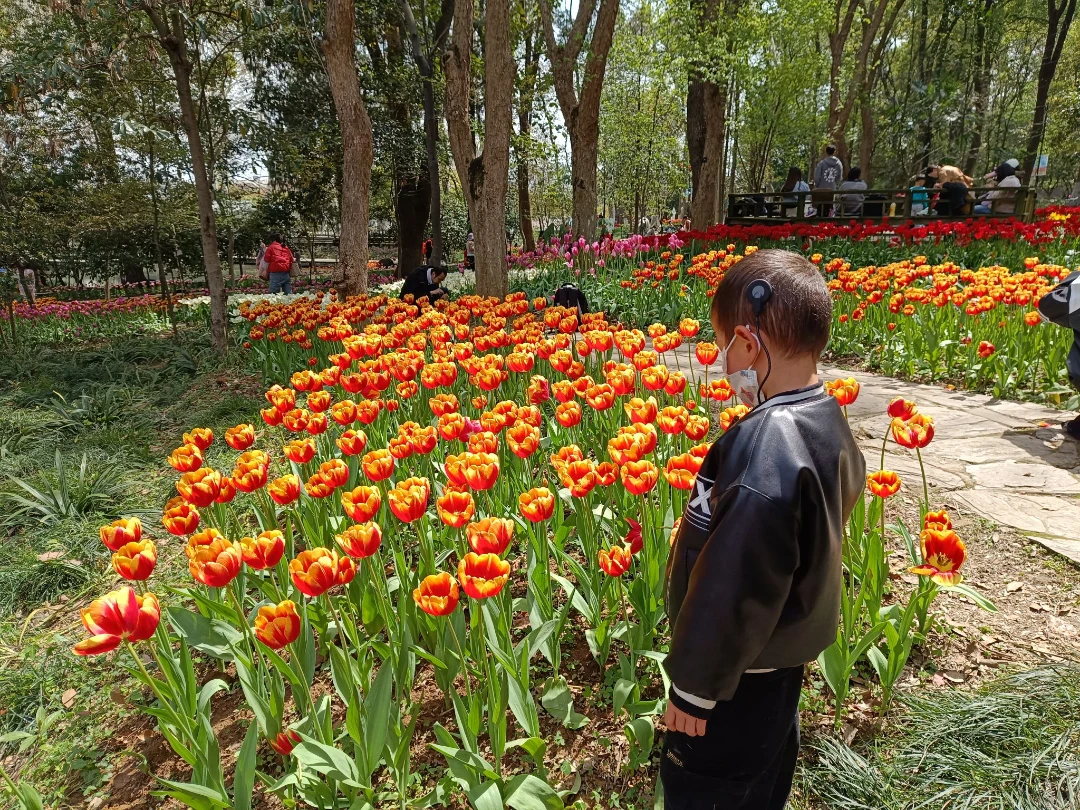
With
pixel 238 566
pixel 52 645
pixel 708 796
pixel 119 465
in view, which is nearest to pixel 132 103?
pixel 119 465

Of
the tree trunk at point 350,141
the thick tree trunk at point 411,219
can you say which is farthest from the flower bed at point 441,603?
the thick tree trunk at point 411,219

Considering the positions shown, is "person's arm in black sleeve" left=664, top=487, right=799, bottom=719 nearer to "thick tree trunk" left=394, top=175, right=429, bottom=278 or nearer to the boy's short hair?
the boy's short hair

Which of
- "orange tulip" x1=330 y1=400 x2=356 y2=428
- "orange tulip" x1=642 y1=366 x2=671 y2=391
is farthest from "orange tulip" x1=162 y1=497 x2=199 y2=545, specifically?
"orange tulip" x1=642 y1=366 x2=671 y2=391

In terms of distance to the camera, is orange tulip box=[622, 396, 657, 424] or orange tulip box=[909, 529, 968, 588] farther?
orange tulip box=[622, 396, 657, 424]

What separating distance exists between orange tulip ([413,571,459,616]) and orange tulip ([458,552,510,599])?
0.05m

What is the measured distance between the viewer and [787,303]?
3.72 feet

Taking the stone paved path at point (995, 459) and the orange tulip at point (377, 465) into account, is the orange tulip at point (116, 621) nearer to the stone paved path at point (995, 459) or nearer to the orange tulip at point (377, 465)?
the orange tulip at point (377, 465)

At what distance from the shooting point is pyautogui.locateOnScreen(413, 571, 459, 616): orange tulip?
140 cm

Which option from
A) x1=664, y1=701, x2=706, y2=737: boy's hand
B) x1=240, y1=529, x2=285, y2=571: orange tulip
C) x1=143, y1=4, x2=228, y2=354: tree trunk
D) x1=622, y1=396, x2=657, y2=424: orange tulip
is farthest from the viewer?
x1=143, y1=4, x2=228, y2=354: tree trunk

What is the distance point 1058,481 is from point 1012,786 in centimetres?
215

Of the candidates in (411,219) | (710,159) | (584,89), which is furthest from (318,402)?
(411,219)

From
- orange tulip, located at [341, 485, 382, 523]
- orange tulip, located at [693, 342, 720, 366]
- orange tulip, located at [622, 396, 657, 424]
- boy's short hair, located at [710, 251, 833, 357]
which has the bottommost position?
orange tulip, located at [341, 485, 382, 523]

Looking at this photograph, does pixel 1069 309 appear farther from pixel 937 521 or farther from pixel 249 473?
pixel 249 473

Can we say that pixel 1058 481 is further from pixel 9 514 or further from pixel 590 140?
pixel 590 140
